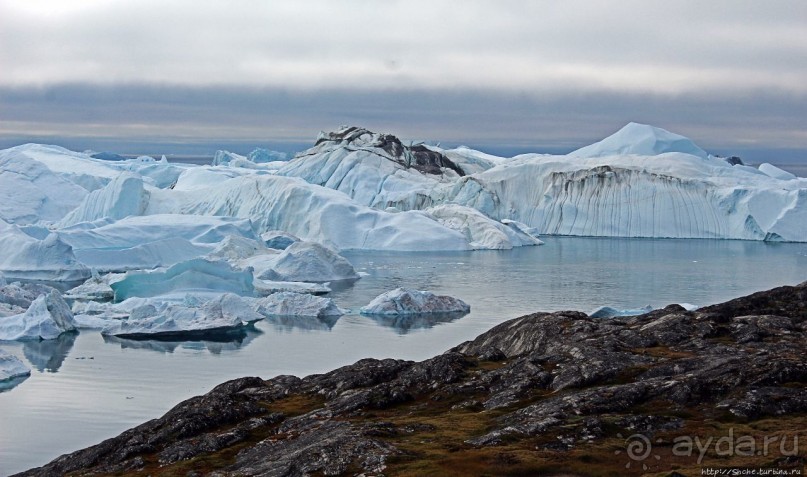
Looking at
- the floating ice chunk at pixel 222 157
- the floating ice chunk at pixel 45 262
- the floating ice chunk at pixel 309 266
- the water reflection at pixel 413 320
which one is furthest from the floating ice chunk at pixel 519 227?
the floating ice chunk at pixel 222 157

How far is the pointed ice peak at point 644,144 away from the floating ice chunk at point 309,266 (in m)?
42.3

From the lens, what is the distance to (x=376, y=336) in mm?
31594

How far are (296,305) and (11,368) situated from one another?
39.4 feet

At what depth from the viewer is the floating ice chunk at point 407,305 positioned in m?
36.0

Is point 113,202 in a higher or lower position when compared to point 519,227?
higher

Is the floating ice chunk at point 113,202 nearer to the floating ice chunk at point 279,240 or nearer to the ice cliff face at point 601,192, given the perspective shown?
the floating ice chunk at point 279,240

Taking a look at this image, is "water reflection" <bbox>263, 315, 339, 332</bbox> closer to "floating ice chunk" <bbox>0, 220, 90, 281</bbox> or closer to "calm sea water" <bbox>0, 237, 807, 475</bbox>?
"calm sea water" <bbox>0, 237, 807, 475</bbox>

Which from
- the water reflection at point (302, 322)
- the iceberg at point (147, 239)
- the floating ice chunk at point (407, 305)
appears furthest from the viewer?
the iceberg at point (147, 239)

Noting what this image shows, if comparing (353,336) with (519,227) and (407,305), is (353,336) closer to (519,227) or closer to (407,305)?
(407,305)

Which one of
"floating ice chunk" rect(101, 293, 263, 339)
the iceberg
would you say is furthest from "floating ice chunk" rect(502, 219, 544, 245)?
"floating ice chunk" rect(101, 293, 263, 339)

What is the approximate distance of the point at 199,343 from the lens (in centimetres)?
3108

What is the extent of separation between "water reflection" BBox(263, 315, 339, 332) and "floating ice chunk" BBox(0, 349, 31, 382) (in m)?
9.25

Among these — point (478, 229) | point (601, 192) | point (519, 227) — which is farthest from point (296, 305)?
point (601, 192)

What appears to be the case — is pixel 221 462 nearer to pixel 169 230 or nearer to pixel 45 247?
pixel 45 247
